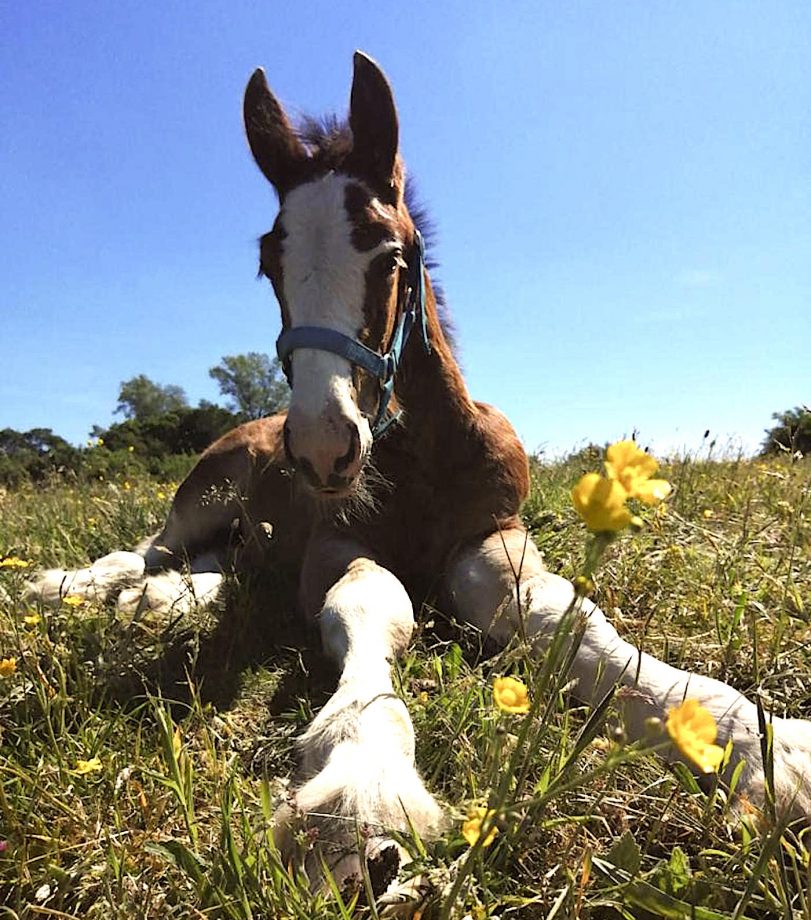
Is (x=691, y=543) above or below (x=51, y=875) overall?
above

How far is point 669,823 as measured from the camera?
1344 millimetres

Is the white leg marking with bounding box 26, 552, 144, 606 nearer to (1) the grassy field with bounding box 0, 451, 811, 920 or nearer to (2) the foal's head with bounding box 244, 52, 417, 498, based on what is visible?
(1) the grassy field with bounding box 0, 451, 811, 920

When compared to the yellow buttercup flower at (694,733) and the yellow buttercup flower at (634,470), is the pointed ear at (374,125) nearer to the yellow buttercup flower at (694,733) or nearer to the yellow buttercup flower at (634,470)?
the yellow buttercup flower at (634,470)

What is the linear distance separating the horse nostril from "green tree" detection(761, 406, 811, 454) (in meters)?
1.62

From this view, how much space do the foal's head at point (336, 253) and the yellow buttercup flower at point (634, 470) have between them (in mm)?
1589

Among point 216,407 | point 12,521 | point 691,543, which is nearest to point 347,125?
point 691,543

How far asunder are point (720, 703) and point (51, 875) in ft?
4.88

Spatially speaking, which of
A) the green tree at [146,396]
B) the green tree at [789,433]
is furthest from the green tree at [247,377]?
the green tree at [789,433]

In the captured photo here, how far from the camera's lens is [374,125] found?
304 cm

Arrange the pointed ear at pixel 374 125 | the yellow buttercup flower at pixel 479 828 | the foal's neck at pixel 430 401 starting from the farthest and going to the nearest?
the foal's neck at pixel 430 401 < the pointed ear at pixel 374 125 < the yellow buttercup flower at pixel 479 828

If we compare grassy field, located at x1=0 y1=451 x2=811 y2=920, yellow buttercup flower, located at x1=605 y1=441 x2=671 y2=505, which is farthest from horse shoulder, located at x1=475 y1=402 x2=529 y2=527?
yellow buttercup flower, located at x1=605 y1=441 x2=671 y2=505

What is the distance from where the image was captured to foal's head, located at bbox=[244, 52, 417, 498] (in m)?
2.23

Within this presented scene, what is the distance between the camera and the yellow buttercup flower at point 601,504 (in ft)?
1.92

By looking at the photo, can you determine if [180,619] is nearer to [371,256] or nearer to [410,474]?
[410,474]
